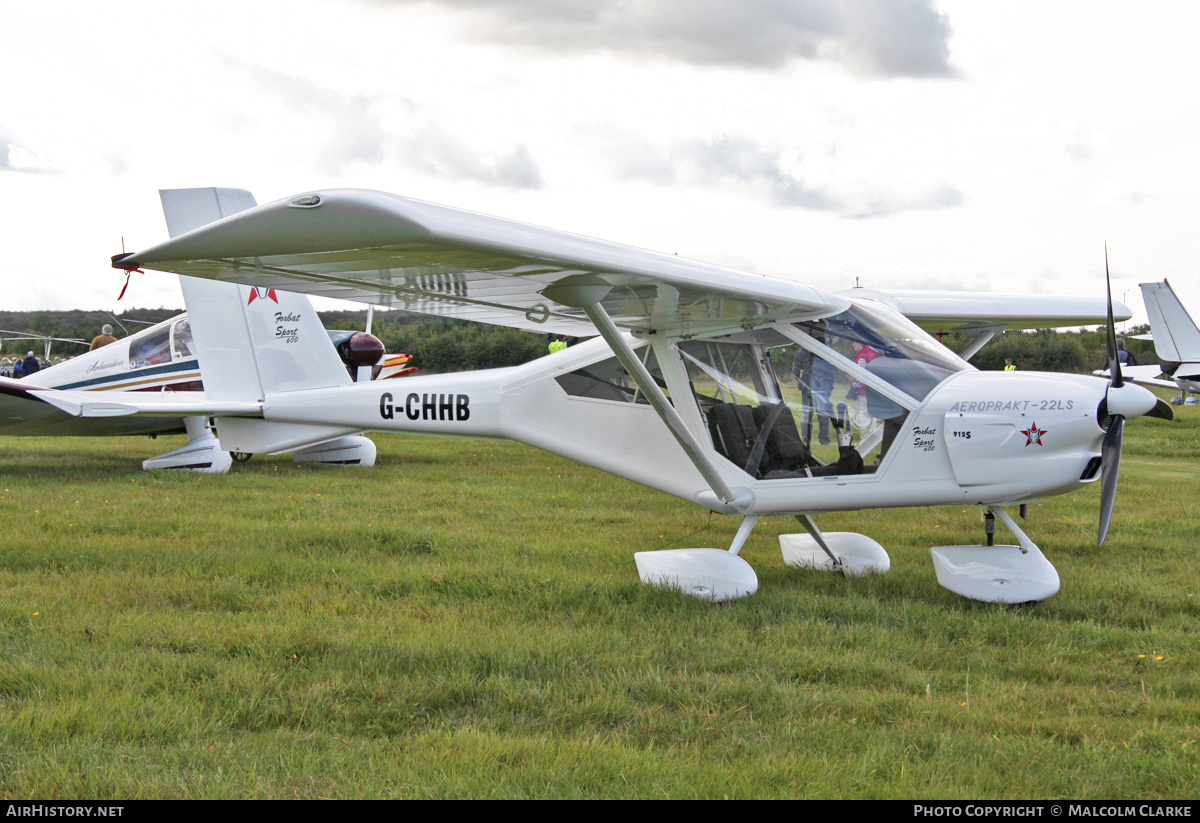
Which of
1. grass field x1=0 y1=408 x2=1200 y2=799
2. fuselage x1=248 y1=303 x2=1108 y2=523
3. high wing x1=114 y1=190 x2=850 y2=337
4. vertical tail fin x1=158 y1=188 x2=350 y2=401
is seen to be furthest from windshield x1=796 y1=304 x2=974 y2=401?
vertical tail fin x1=158 y1=188 x2=350 y2=401

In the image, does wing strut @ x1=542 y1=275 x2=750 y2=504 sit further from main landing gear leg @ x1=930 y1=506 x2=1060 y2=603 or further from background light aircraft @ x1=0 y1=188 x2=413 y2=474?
background light aircraft @ x1=0 y1=188 x2=413 y2=474

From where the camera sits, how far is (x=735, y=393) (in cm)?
558

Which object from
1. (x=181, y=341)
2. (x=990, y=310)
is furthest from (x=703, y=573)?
(x=181, y=341)

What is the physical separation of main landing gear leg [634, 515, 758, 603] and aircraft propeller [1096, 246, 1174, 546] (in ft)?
6.62

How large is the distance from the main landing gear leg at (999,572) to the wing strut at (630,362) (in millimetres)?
1245

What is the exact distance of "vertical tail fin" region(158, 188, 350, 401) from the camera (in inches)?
401

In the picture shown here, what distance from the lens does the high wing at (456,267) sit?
333 centimetres

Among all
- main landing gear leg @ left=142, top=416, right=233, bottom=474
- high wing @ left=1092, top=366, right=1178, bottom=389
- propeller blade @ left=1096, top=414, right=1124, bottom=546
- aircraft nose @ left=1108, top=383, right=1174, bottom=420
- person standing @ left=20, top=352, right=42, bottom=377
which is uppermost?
person standing @ left=20, top=352, right=42, bottom=377

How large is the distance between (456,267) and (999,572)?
349 cm

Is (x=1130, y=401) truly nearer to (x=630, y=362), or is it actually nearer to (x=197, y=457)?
(x=630, y=362)

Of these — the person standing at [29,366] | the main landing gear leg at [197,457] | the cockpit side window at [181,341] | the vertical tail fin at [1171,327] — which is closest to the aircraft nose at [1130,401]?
the main landing gear leg at [197,457]

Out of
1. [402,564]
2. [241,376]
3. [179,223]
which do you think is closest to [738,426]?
[402,564]

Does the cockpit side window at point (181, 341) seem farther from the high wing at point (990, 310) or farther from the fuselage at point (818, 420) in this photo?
the high wing at point (990, 310)
